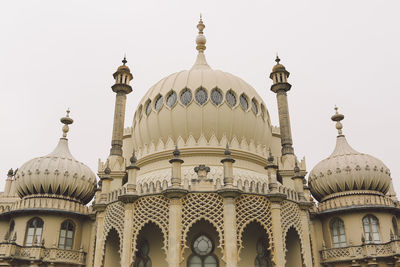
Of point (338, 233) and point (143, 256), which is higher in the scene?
point (338, 233)

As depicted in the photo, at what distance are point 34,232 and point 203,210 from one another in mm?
10397

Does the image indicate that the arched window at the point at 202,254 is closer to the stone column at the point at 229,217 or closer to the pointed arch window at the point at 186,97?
the stone column at the point at 229,217

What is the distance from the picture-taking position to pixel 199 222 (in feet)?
56.7

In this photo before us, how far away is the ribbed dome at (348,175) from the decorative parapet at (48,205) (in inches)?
529

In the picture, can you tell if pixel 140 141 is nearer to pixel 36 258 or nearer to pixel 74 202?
pixel 74 202

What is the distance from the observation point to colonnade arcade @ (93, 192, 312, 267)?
607 inches

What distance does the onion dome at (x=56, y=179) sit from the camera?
21.3m

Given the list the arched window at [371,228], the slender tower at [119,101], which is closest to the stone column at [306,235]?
the arched window at [371,228]

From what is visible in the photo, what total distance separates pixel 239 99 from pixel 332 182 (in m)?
7.08

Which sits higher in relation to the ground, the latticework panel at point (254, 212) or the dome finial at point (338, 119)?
the dome finial at point (338, 119)

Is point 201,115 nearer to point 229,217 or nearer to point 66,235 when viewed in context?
point 229,217

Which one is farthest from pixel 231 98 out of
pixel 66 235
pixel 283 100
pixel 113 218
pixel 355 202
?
pixel 66 235

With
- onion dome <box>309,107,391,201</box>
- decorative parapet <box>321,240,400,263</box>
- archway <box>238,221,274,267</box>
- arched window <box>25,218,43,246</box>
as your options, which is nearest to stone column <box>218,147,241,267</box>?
archway <box>238,221,274,267</box>

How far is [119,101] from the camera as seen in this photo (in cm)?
2427
